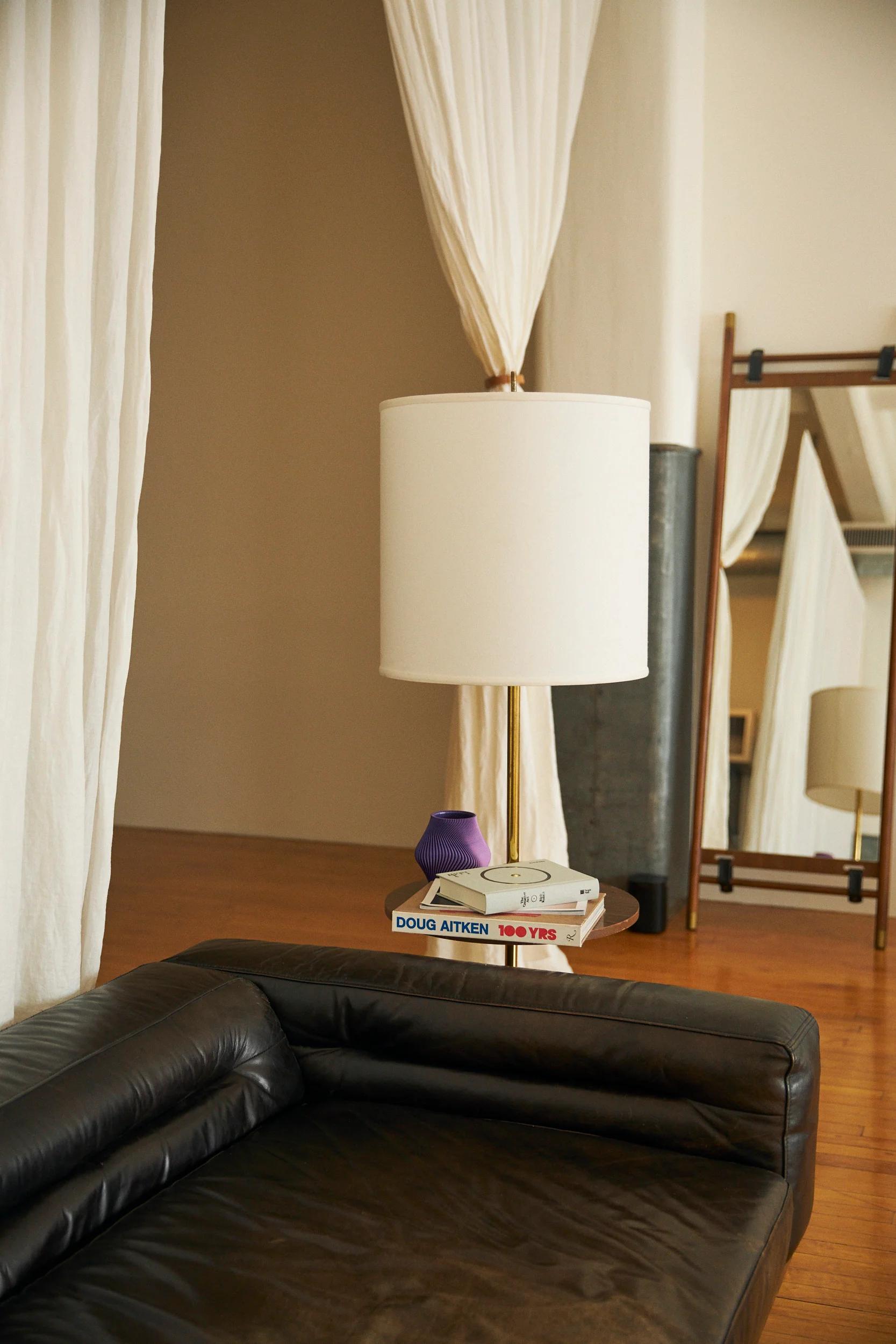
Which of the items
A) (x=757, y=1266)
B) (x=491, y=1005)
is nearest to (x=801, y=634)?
(x=491, y=1005)

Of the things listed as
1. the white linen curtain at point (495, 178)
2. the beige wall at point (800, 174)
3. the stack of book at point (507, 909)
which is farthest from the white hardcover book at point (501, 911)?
the beige wall at point (800, 174)

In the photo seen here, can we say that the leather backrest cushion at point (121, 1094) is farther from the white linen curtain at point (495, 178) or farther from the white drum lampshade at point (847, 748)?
the white drum lampshade at point (847, 748)

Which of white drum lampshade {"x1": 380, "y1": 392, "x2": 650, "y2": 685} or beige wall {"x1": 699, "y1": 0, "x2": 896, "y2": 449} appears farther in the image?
beige wall {"x1": 699, "y1": 0, "x2": 896, "y2": 449}

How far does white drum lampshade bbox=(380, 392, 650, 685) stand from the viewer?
6.57 feet

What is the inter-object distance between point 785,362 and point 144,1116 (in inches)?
139

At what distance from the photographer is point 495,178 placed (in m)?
3.33

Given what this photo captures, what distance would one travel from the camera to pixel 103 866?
2.23m

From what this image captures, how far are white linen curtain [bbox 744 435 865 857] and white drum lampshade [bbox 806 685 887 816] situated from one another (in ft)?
0.09

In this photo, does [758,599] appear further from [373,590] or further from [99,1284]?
[99,1284]

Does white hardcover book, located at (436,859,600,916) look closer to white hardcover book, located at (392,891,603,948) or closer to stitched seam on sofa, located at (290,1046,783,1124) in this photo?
white hardcover book, located at (392,891,603,948)

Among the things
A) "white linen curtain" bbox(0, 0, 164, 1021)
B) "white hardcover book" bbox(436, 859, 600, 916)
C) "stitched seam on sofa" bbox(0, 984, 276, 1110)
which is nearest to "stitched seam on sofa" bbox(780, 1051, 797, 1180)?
"white hardcover book" bbox(436, 859, 600, 916)

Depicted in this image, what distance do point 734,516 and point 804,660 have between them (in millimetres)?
548

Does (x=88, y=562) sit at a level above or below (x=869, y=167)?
below

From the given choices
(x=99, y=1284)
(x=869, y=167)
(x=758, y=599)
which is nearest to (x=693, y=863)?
(x=758, y=599)
